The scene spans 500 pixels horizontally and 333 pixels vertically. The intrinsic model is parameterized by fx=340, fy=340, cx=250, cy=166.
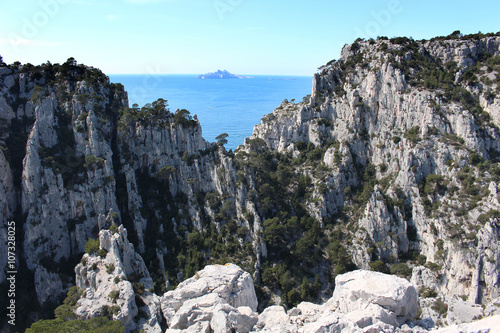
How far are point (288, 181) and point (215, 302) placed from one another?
41.4 metres

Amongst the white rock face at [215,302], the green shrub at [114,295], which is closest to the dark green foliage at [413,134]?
the white rock face at [215,302]

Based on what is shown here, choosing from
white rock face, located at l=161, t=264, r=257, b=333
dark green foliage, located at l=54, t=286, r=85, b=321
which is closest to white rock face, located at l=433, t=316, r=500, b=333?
white rock face, located at l=161, t=264, r=257, b=333

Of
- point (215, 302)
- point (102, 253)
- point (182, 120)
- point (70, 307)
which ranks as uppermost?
point (182, 120)

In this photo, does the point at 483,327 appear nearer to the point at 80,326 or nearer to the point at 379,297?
the point at 379,297

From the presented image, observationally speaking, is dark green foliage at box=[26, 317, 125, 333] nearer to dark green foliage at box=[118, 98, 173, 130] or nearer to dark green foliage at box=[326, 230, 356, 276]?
dark green foliage at box=[326, 230, 356, 276]

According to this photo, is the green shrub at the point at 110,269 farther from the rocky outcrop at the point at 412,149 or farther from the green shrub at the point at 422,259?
the green shrub at the point at 422,259

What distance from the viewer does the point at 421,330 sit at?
23.9 meters

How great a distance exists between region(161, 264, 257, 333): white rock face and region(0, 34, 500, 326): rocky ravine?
20.2 metres

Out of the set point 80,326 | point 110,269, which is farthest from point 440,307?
point 110,269

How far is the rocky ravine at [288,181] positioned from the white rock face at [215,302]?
20189 mm

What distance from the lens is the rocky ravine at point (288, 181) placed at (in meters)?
51.9

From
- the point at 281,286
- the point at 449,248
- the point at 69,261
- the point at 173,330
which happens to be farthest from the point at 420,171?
the point at 69,261

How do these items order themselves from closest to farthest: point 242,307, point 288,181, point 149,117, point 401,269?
point 242,307 → point 401,269 → point 149,117 → point 288,181

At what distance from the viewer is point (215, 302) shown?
29828mm
